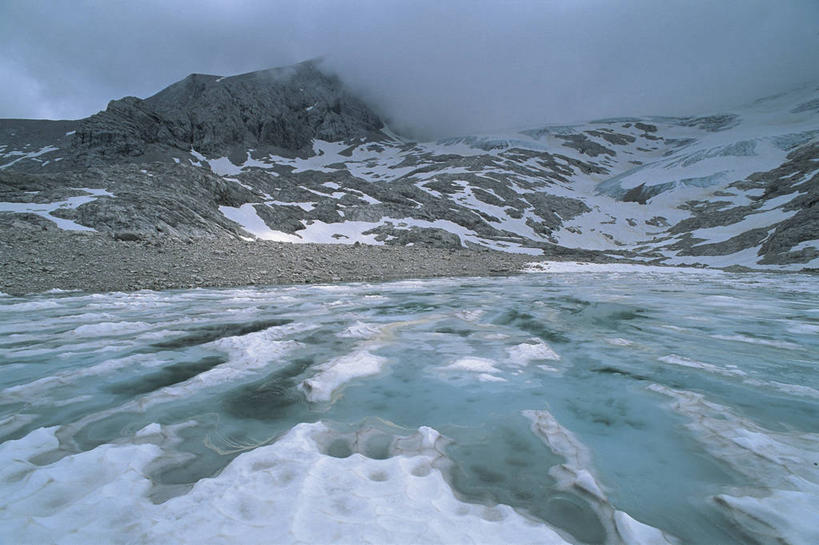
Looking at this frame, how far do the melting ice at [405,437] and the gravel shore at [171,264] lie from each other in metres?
7.66

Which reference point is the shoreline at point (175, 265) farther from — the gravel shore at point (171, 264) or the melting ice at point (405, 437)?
the melting ice at point (405, 437)

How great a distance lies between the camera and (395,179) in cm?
8756

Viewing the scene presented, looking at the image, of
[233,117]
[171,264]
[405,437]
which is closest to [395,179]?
[233,117]

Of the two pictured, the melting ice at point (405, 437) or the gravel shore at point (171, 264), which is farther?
the gravel shore at point (171, 264)

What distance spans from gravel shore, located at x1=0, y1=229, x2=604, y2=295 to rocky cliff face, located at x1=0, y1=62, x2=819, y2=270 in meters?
3.71

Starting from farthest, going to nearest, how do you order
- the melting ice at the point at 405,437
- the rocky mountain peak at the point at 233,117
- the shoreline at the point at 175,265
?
the rocky mountain peak at the point at 233,117
the shoreline at the point at 175,265
the melting ice at the point at 405,437

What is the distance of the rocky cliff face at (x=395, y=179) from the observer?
30.1 metres

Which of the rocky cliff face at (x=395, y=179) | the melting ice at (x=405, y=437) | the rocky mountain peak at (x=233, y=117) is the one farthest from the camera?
the rocky mountain peak at (x=233, y=117)

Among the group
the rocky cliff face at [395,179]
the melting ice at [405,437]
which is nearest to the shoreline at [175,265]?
the rocky cliff face at [395,179]

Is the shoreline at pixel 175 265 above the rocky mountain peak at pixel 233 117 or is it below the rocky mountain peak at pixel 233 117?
below

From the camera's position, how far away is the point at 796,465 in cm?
265

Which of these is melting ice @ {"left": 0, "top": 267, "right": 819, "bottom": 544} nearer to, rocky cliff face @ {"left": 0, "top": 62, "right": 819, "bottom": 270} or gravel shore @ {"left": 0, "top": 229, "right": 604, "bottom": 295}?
gravel shore @ {"left": 0, "top": 229, "right": 604, "bottom": 295}

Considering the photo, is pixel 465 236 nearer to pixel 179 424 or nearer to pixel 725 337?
pixel 725 337

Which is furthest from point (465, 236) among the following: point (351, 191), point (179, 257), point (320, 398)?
point (320, 398)
